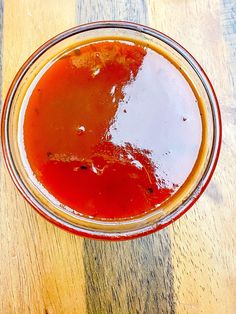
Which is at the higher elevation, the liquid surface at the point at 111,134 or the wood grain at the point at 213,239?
the liquid surface at the point at 111,134

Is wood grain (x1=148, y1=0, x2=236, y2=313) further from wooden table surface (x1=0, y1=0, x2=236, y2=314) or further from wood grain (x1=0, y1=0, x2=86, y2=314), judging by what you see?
wood grain (x1=0, y1=0, x2=86, y2=314)

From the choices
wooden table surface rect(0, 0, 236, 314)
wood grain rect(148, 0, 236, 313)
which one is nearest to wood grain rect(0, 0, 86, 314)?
wooden table surface rect(0, 0, 236, 314)

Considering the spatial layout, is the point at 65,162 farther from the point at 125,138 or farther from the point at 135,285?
the point at 135,285

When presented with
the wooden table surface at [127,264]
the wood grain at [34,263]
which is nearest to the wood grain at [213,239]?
the wooden table surface at [127,264]

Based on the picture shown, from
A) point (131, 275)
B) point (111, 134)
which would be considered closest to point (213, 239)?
point (131, 275)

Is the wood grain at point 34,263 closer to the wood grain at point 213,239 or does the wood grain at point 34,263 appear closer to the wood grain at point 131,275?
the wood grain at point 131,275
